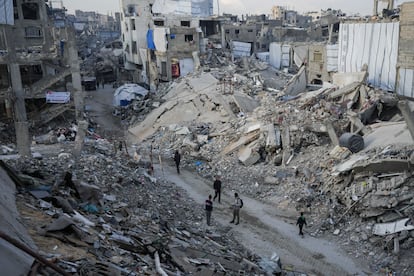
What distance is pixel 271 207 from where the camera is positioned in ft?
43.7

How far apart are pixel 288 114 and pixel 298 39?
28626 millimetres

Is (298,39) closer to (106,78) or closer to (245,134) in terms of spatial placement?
(106,78)

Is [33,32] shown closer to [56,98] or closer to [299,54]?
[56,98]

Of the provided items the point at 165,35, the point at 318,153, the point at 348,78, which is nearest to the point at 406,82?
the point at 348,78

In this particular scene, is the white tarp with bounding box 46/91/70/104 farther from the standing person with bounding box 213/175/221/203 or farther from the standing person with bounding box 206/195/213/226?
the standing person with bounding box 206/195/213/226

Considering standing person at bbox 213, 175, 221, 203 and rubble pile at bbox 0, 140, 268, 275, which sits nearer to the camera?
rubble pile at bbox 0, 140, 268, 275

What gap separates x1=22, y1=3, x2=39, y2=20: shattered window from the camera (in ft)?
88.9

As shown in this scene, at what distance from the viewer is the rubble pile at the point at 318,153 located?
11.1 metres

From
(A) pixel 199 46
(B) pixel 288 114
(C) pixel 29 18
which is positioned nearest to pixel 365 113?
(B) pixel 288 114

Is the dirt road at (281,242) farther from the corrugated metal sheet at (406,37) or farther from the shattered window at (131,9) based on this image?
the shattered window at (131,9)

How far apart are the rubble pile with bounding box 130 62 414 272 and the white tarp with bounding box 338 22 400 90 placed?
6.56 feet

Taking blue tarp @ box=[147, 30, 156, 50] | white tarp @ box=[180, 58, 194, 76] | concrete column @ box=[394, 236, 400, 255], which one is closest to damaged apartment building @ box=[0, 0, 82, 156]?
blue tarp @ box=[147, 30, 156, 50]

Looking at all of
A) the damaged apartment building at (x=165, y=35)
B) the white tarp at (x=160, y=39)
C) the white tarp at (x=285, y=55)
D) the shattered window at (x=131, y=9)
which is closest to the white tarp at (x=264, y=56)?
the white tarp at (x=285, y=55)

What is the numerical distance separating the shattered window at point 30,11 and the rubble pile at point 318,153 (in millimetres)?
11717
